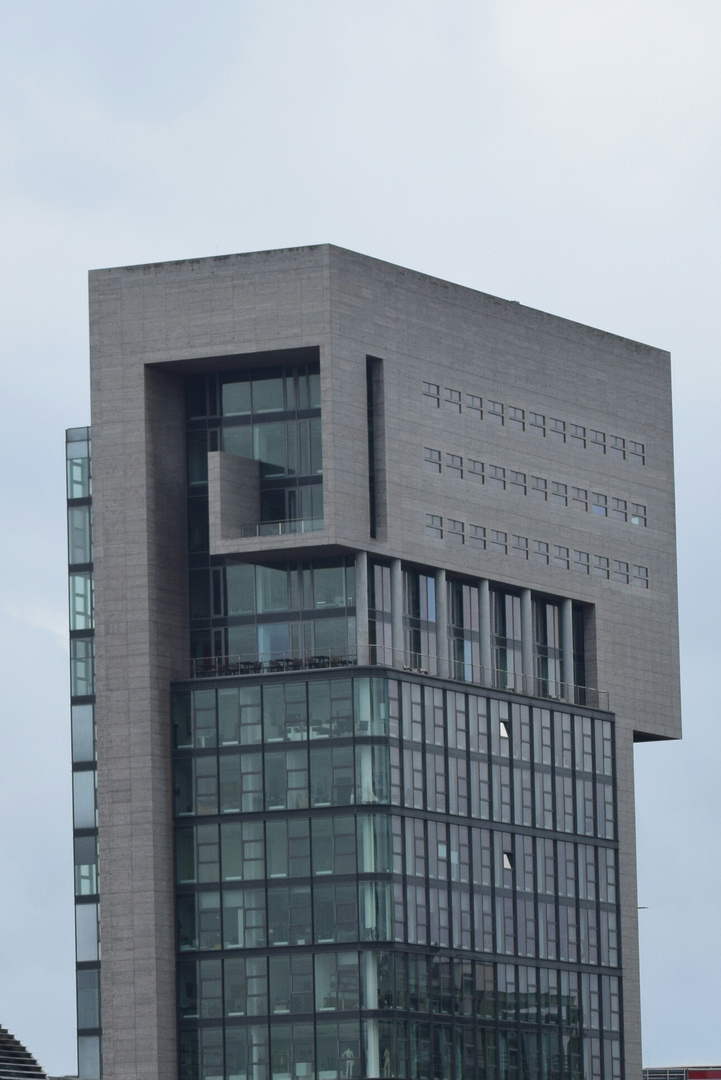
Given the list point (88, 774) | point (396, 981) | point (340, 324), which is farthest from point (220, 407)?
point (396, 981)

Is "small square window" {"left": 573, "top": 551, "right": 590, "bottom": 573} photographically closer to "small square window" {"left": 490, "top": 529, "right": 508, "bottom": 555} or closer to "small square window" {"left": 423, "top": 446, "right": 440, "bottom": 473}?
"small square window" {"left": 490, "top": 529, "right": 508, "bottom": 555}

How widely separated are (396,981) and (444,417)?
28.6 metres

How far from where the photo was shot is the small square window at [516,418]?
178 m

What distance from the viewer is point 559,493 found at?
181m

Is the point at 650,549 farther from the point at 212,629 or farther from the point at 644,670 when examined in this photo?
the point at 212,629

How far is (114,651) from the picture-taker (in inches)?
6639

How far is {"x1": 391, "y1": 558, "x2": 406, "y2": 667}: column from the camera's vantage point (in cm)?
16900

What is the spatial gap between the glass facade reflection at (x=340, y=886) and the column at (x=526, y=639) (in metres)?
4.78

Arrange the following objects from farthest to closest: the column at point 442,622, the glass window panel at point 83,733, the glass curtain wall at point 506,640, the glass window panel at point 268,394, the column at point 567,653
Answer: the column at point 567,653
the glass curtain wall at point 506,640
the column at point 442,622
the glass window panel at point 268,394
the glass window panel at point 83,733

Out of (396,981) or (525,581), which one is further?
(525,581)

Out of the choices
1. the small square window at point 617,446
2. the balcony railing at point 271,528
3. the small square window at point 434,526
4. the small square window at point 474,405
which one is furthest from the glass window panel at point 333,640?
the small square window at point 617,446

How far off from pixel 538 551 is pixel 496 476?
493 cm

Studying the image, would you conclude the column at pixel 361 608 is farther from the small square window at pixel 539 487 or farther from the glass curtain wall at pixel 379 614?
the small square window at pixel 539 487

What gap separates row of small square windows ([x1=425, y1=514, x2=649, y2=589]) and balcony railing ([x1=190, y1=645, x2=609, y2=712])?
6044 mm
